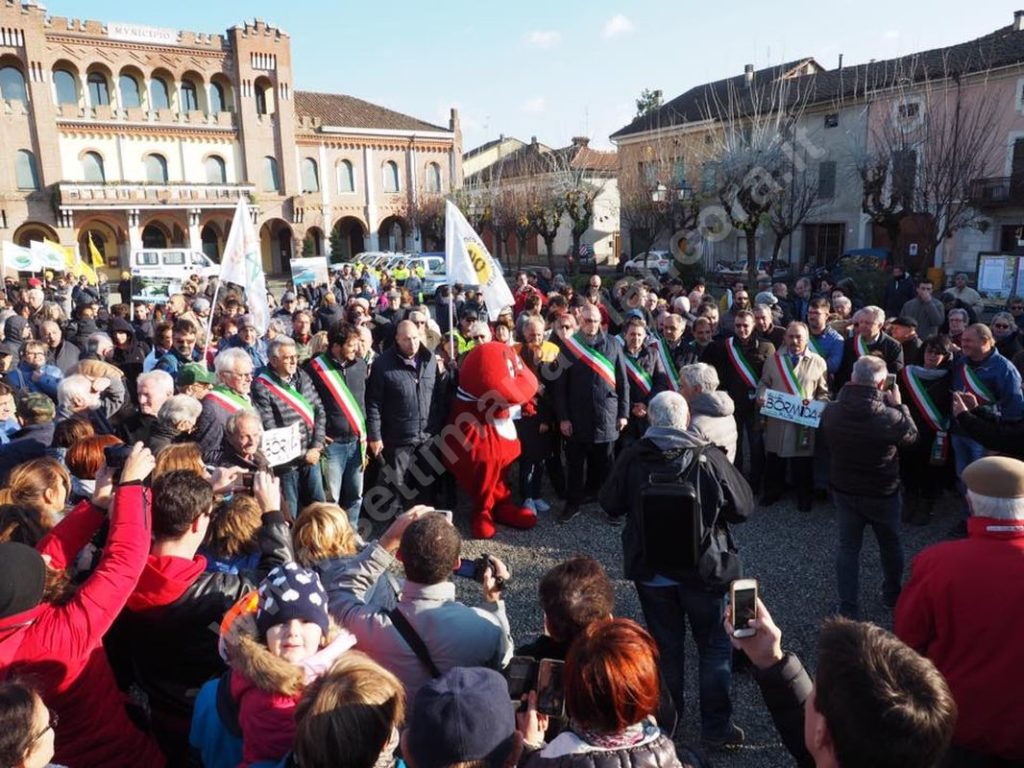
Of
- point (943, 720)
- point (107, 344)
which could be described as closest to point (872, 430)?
point (943, 720)

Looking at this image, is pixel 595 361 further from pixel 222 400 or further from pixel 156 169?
pixel 156 169

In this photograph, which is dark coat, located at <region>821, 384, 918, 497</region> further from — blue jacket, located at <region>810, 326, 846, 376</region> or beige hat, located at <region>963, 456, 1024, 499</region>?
blue jacket, located at <region>810, 326, 846, 376</region>

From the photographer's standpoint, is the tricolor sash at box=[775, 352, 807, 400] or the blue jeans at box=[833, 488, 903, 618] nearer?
the blue jeans at box=[833, 488, 903, 618]

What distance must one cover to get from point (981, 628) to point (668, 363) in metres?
4.62

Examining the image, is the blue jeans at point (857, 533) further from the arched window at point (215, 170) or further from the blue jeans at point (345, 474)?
the arched window at point (215, 170)

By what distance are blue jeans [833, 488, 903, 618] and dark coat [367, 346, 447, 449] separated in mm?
3156

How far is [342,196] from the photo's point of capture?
142 ft

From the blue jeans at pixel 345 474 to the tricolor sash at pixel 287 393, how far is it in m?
0.52

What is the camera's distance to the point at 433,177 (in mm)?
45906

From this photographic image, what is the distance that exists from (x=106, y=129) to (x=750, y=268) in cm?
3296

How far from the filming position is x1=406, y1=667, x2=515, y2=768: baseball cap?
1771mm

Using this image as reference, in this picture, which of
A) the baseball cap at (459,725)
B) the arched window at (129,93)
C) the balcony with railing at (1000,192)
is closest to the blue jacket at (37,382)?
the baseball cap at (459,725)

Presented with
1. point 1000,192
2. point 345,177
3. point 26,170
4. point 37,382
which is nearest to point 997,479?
point 37,382

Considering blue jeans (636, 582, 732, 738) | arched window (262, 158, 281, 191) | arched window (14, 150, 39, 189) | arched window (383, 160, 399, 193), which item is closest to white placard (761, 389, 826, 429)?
blue jeans (636, 582, 732, 738)
